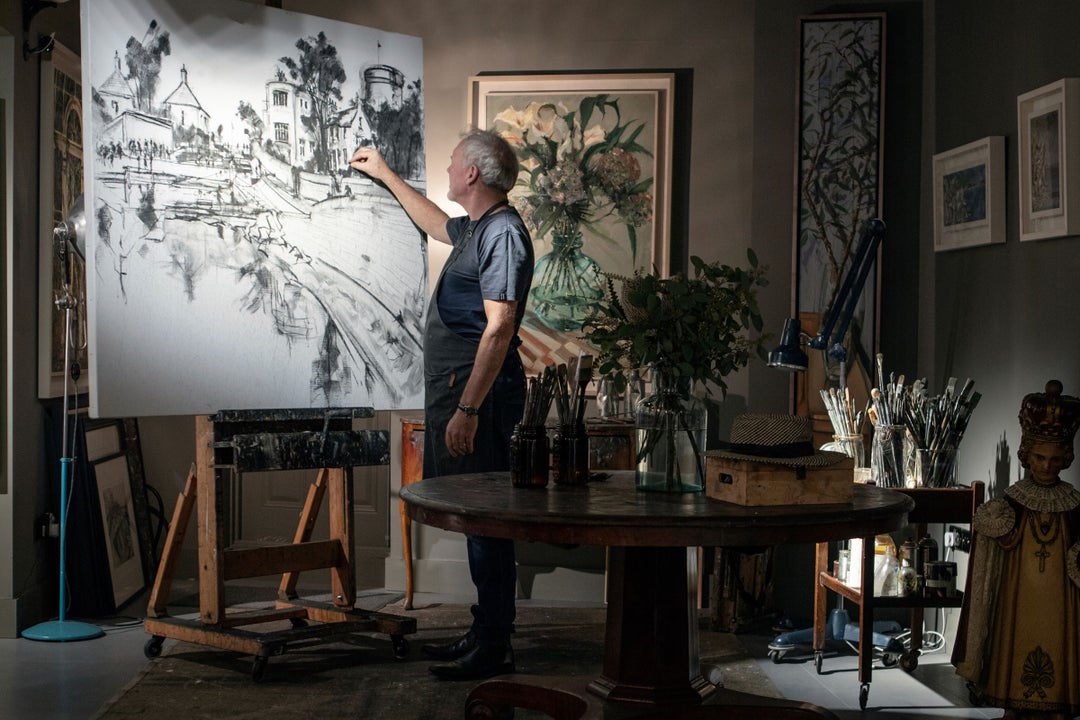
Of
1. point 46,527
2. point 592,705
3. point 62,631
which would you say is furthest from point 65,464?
point 592,705

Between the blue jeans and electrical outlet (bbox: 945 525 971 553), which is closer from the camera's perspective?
the blue jeans

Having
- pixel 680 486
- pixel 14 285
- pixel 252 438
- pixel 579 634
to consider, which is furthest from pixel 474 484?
pixel 14 285

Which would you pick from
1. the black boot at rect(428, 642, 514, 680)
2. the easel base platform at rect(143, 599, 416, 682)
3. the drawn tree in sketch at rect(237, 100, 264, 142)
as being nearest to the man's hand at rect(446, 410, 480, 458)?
the black boot at rect(428, 642, 514, 680)

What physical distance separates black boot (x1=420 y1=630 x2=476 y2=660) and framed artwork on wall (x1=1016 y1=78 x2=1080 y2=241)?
7.05 ft

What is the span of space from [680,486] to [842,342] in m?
2.26

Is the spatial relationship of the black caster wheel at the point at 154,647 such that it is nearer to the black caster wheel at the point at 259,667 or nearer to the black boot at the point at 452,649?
the black caster wheel at the point at 259,667

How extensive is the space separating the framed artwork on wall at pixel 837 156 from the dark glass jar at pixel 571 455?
2.19 meters

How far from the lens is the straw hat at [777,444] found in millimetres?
2416

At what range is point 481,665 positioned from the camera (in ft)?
12.1

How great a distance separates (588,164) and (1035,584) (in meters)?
2.64

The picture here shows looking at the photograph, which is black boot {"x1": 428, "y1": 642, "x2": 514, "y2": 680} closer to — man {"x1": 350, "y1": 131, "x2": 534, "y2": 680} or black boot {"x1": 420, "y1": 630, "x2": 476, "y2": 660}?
man {"x1": 350, "y1": 131, "x2": 534, "y2": 680}

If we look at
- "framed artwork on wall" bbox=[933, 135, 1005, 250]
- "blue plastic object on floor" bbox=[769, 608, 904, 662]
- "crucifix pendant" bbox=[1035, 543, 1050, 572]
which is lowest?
"blue plastic object on floor" bbox=[769, 608, 904, 662]

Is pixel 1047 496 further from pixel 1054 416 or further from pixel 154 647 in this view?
pixel 154 647

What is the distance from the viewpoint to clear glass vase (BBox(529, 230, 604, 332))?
5078mm
